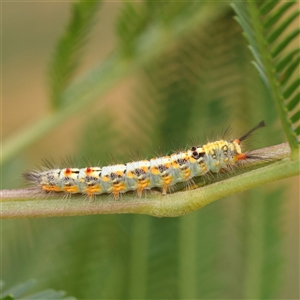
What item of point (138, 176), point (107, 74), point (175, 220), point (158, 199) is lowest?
point (158, 199)

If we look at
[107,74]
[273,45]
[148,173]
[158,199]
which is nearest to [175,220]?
[148,173]

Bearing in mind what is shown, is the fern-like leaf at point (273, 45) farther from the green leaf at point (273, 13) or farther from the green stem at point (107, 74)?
the green stem at point (107, 74)

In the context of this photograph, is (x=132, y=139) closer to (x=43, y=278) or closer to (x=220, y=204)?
(x=220, y=204)

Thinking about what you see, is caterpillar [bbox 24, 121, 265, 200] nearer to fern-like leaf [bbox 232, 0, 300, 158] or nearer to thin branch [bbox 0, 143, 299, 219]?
thin branch [bbox 0, 143, 299, 219]

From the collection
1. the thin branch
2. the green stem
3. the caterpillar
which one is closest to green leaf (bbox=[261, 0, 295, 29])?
the thin branch

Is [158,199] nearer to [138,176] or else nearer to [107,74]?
[138,176]

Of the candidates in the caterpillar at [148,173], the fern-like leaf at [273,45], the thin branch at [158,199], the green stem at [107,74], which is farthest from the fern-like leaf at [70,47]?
the fern-like leaf at [273,45]

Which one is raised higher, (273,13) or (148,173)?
(273,13)

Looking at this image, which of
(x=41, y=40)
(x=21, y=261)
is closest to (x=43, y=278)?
(x=21, y=261)
